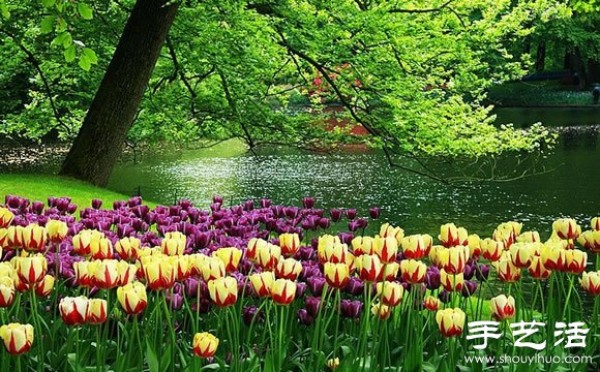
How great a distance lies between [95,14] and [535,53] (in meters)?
54.5

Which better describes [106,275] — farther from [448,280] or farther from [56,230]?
[448,280]

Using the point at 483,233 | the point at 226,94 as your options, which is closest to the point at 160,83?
the point at 226,94

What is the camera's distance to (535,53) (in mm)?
64062

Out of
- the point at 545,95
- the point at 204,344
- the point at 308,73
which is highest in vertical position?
the point at 545,95

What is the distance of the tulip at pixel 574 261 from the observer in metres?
4.17

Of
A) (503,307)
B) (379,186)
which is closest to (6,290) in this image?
(503,307)

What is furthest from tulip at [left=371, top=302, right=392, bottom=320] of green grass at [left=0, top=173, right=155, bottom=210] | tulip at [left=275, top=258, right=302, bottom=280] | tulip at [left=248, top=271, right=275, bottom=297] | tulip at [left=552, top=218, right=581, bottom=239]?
green grass at [left=0, top=173, right=155, bottom=210]

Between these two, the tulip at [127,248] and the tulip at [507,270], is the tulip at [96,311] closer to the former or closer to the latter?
the tulip at [127,248]

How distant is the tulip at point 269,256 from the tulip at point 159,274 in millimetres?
446

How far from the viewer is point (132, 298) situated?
3.56 m

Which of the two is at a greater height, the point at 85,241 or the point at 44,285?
the point at 85,241

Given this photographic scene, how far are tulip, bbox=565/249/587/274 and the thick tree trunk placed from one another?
9.07 meters

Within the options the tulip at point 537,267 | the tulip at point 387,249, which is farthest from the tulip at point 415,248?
the tulip at point 537,267

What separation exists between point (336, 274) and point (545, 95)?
53479 mm
